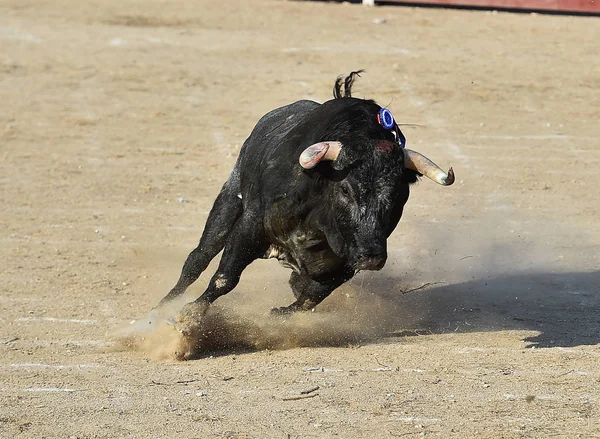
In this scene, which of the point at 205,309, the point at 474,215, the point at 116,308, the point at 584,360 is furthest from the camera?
the point at 474,215

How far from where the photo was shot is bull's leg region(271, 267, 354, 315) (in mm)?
7613

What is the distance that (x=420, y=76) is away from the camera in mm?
15828

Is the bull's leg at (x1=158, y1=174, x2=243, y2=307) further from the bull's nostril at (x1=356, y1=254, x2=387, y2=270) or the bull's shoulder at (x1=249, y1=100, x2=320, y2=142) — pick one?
the bull's nostril at (x1=356, y1=254, x2=387, y2=270)

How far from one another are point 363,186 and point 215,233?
164 cm

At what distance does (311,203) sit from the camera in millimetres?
7113

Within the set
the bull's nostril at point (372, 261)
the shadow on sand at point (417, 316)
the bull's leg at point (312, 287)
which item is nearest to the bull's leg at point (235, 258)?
the shadow on sand at point (417, 316)

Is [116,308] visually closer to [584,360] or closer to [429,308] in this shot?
[429,308]

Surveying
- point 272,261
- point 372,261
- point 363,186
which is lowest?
point 272,261

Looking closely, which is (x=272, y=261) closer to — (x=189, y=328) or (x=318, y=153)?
(x=189, y=328)

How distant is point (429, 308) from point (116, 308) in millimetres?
2287

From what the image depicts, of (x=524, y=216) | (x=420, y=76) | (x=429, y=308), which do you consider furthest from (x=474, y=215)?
(x=420, y=76)

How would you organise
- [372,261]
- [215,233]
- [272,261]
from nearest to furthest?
[372,261]
[215,233]
[272,261]

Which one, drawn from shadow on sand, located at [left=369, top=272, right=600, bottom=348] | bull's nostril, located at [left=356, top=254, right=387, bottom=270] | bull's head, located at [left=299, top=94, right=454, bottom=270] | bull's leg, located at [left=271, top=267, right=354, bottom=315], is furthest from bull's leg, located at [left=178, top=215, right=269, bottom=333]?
shadow on sand, located at [left=369, top=272, right=600, bottom=348]

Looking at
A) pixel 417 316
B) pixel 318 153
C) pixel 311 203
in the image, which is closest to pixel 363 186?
pixel 318 153
